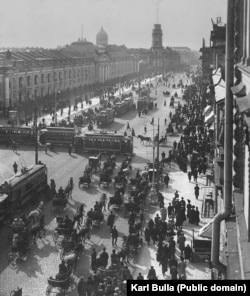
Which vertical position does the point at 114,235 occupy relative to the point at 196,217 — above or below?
Result: below

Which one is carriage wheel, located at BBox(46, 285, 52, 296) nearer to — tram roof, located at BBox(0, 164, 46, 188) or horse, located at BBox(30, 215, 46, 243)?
horse, located at BBox(30, 215, 46, 243)

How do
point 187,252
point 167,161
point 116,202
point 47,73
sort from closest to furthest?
point 187,252, point 116,202, point 167,161, point 47,73

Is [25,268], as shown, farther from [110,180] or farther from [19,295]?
[110,180]

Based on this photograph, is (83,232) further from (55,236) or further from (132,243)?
(132,243)

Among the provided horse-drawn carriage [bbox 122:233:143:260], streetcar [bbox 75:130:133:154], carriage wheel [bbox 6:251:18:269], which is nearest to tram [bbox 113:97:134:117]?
streetcar [bbox 75:130:133:154]

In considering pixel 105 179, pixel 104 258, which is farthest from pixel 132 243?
pixel 105 179

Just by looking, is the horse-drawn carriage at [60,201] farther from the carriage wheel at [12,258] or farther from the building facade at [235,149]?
the building facade at [235,149]
